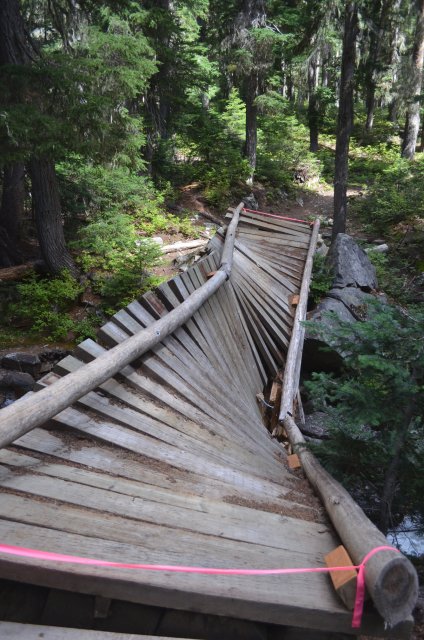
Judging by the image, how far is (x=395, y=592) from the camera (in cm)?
202

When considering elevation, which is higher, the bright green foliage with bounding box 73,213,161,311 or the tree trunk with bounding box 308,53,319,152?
the tree trunk with bounding box 308,53,319,152

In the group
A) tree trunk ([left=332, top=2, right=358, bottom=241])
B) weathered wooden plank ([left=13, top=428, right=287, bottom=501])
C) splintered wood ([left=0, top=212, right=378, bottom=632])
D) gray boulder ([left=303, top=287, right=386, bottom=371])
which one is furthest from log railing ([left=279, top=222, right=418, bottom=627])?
tree trunk ([left=332, top=2, right=358, bottom=241])

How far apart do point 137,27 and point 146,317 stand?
1367 centimetres

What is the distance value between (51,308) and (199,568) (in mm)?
8708

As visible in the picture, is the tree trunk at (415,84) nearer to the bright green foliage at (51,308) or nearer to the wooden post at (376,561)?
the bright green foliage at (51,308)

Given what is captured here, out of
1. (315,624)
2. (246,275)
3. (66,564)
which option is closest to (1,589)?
(66,564)

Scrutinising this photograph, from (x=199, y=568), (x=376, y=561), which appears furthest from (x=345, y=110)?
(x=199, y=568)

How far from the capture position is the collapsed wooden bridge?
2.01m

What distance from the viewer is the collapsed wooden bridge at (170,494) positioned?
2014mm

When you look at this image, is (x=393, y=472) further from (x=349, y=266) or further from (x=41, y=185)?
(x=41, y=185)

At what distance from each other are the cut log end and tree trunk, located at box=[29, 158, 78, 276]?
33.2ft

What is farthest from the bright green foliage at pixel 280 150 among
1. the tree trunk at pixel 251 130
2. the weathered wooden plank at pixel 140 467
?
the weathered wooden plank at pixel 140 467

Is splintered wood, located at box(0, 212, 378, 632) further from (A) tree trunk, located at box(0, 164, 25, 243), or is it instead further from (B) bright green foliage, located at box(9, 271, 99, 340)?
(A) tree trunk, located at box(0, 164, 25, 243)

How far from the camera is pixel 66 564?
193 centimetres
